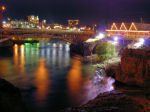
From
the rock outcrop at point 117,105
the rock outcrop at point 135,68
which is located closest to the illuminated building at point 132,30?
the rock outcrop at point 135,68

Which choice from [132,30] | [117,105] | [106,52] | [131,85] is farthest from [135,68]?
[132,30]

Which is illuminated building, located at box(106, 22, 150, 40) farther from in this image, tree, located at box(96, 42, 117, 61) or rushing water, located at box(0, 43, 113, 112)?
rushing water, located at box(0, 43, 113, 112)

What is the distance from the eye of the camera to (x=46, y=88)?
476 inches

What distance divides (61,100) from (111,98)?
2453 mm

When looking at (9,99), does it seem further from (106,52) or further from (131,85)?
(106,52)

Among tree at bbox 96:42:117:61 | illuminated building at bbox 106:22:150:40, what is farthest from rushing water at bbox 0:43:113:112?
illuminated building at bbox 106:22:150:40

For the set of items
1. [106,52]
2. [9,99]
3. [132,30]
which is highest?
[132,30]

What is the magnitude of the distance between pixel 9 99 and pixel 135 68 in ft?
30.4

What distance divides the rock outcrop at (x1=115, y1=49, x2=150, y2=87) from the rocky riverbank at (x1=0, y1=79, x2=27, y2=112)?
870cm

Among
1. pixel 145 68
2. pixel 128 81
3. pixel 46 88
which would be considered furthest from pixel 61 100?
pixel 145 68

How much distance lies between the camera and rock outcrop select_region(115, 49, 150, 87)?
36.2ft

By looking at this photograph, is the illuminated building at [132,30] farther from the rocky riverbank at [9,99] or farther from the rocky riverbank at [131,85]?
the rocky riverbank at [9,99]

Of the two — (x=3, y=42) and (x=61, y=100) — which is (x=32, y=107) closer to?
(x=61, y=100)

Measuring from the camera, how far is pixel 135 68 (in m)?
11.5
